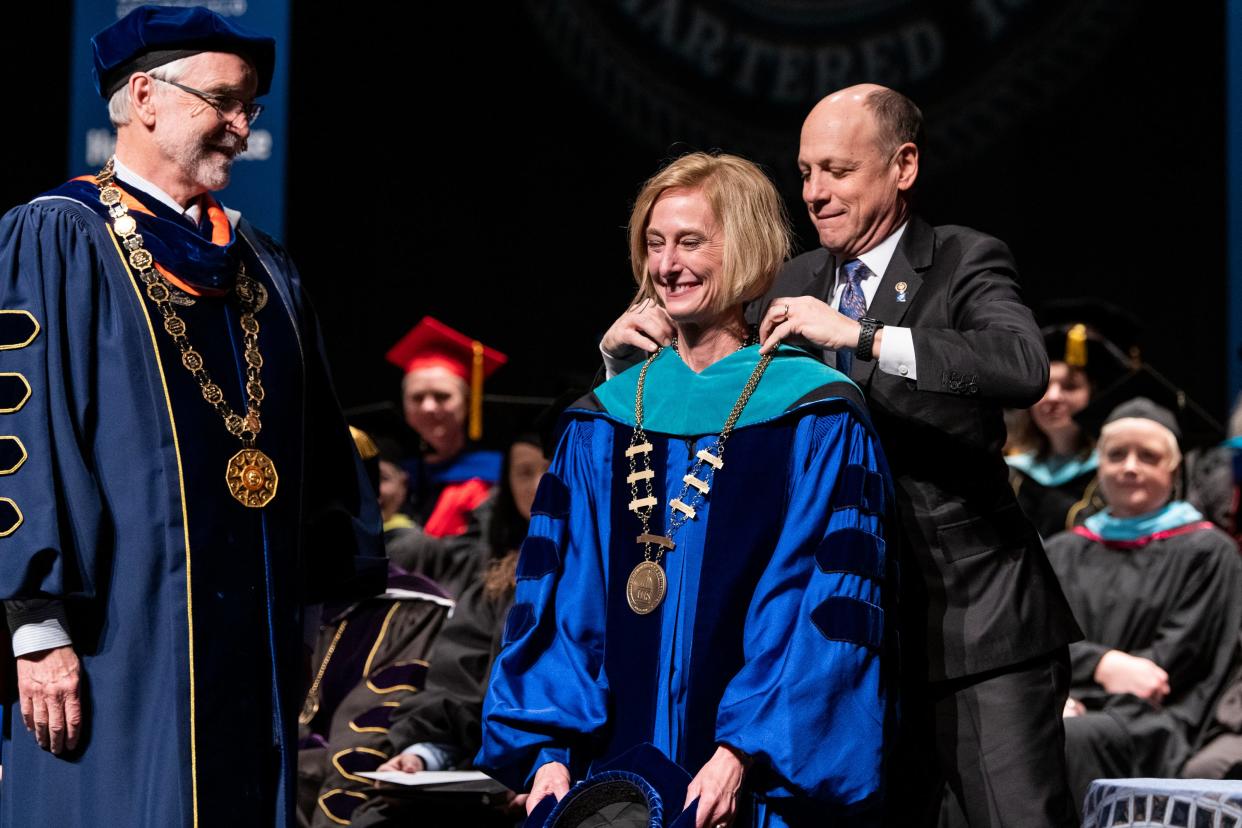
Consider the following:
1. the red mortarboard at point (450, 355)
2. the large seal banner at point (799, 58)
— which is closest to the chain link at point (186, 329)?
the red mortarboard at point (450, 355)

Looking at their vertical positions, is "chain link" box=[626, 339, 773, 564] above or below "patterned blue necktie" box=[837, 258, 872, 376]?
below

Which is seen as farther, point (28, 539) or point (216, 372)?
point (216, 372)

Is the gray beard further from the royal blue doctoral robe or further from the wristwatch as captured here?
the wristwatch

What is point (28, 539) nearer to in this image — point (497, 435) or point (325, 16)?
point (497, 435)

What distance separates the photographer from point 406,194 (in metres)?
8.78

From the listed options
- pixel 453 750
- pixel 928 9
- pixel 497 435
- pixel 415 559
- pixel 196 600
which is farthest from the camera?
pixel 928 9

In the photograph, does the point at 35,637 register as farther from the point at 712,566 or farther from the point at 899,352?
the point at 899,352

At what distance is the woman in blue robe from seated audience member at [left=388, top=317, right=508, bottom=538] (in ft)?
13.9

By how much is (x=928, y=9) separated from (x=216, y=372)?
6147mm

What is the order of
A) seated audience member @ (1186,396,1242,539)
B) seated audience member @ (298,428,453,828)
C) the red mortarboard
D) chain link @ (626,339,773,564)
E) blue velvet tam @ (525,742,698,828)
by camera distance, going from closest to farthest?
1. blue velvet tam @ (525,742,698,828)
2. chain link @ (626,339,773,564)
3. seated audience member @ (298,428,453,828)
4. seated audience member @ (1186,396,1242,539)
5. the red mortarboard

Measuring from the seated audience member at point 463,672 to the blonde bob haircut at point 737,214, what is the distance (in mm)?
2204

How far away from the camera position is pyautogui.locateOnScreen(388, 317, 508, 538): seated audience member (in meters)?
7.27

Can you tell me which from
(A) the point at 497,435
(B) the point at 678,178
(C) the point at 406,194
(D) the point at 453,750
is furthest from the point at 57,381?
(C) the point at 406,194

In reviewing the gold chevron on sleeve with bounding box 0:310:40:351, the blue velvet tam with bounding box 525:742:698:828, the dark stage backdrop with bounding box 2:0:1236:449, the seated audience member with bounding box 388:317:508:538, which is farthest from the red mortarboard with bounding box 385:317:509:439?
the blue velvet tam with bounding box 525:742:698:828
